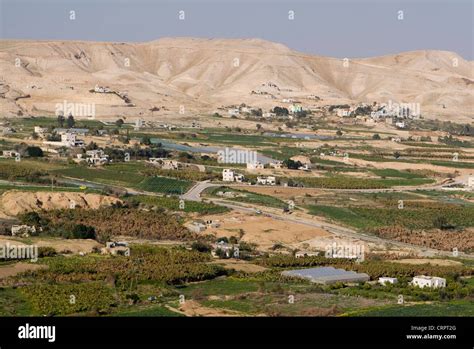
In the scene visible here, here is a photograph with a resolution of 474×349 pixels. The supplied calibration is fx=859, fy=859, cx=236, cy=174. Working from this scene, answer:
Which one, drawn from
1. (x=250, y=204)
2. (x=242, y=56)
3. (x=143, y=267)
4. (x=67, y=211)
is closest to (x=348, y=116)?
(x=242, y=56)

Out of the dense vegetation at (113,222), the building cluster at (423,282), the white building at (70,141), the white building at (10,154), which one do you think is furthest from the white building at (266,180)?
the building cluster at (423,282)

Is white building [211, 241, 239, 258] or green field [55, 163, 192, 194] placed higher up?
green field [55, 163, 192, 194]

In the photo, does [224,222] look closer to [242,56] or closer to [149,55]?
[242,56]

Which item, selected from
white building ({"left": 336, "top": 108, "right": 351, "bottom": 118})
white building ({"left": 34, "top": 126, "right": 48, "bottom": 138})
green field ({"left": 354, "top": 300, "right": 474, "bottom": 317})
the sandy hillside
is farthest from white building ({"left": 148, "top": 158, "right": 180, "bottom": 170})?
white building ({"left": 336, "top": 108, "right": 351, "bottom": 118})

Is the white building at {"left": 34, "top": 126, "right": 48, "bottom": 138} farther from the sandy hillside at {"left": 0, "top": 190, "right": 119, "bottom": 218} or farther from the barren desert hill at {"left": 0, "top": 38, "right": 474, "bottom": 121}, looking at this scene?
the sandy hillside at {"left": 0, "top": 190, "right": 119, "bottom": 218}
